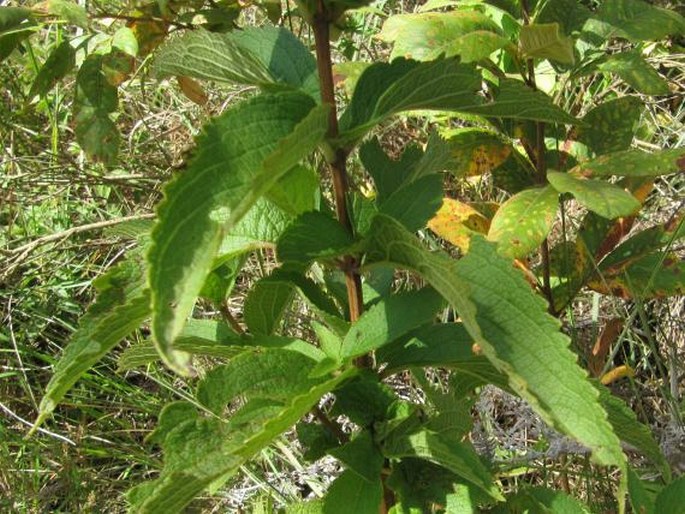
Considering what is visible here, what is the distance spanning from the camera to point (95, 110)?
1.62 metres

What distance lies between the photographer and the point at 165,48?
3.24 ft

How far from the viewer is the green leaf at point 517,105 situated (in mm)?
941

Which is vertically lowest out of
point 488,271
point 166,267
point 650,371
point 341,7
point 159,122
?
point 650,371

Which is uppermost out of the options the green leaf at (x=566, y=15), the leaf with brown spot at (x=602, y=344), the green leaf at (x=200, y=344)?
the green leaf at (x=566, y=15)

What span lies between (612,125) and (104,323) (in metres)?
0.98

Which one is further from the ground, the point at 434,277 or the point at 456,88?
the point at 456,88

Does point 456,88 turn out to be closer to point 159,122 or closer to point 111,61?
point 111,61

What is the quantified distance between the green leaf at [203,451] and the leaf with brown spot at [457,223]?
0.61 m

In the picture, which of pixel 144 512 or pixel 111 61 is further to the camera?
pixel 111 61

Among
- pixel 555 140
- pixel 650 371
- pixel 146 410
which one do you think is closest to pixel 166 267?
pixel 555 140

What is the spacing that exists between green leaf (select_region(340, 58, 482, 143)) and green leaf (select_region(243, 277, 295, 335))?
0.25 m

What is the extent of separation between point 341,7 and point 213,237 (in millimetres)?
298

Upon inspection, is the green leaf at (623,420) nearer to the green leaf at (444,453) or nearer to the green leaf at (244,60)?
the green leaf at (444,453)

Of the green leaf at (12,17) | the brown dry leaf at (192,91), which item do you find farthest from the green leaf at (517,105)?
the brown dry leaf at (192,91)
